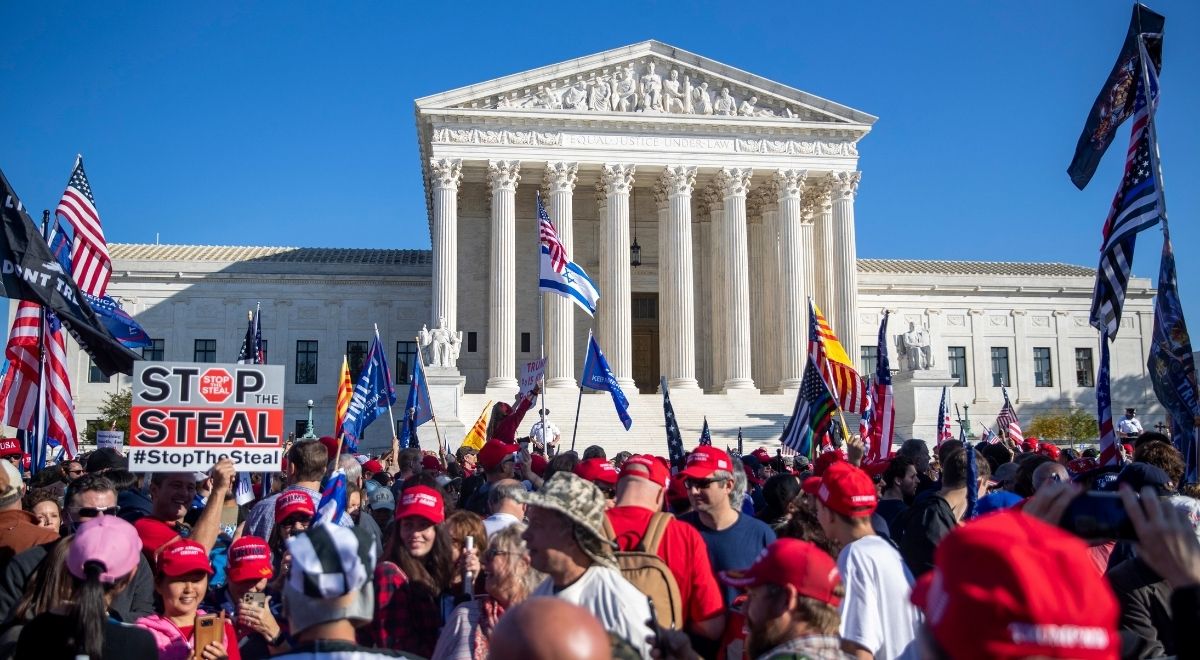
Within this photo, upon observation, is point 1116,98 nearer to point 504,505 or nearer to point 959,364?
point 504,505

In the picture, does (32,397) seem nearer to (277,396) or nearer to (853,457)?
(277,396)

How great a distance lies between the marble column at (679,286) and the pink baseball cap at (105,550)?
3534cm

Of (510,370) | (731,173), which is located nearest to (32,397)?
(510,370)

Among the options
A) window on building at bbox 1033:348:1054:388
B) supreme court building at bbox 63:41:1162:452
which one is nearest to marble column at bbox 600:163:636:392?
supreme court building at bbox 63:41:1162:452

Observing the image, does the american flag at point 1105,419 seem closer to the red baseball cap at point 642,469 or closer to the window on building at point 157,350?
the red baseball cap at point 642,469

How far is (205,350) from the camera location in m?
47.5

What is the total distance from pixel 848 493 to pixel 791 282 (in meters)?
37.0

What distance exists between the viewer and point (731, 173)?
4159 centimetres

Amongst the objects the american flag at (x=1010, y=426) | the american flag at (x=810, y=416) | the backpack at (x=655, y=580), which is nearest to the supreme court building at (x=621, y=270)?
the american flag at (x=1010, y=426)

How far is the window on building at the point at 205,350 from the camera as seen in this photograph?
4728cm

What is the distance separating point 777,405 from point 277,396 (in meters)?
32.4

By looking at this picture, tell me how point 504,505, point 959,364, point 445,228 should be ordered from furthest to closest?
point 959,364 → point 445,228 → point 504,505

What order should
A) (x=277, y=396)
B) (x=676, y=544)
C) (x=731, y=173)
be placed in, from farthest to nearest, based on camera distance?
(x=731, y=173) < (x=277, y=396) < (x=676, y=544)

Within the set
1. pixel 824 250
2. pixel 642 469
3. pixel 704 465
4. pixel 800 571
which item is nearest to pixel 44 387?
pixel 642 469
